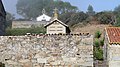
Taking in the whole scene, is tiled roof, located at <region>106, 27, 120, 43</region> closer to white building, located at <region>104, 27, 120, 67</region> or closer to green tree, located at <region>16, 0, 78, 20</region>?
white building, located at <region>104, 27, 120, 67</region>

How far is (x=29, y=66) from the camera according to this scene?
16484mm

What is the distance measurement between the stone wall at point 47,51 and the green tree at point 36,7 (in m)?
80.9

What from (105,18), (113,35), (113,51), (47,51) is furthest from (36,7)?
(47,51)

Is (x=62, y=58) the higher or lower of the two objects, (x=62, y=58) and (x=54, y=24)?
the lower

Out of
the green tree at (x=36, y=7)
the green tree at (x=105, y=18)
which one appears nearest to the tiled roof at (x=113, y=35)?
the green tree at (x=105, y=18)

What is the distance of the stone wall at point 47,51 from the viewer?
16.3 metres

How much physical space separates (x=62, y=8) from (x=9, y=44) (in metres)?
85.0

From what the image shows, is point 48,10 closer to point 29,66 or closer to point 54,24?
point 54,24

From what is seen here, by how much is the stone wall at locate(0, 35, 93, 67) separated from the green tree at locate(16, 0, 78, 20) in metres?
80.9

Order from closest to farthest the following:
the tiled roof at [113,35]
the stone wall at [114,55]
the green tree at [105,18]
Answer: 1. the stone wall at [114,55]
2. the tiled roof at [113,35]
3. the green tree at [105,18]

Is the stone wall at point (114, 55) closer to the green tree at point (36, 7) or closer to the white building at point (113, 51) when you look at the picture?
the white building at point (113, 51)

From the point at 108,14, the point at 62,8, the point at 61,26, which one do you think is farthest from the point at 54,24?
the point at 62,8

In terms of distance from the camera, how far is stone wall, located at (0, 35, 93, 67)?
642 inches

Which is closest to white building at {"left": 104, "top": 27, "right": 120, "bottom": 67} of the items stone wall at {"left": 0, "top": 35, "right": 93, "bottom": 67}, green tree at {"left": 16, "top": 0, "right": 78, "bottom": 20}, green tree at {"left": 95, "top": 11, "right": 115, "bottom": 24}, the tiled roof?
the tiled roof
